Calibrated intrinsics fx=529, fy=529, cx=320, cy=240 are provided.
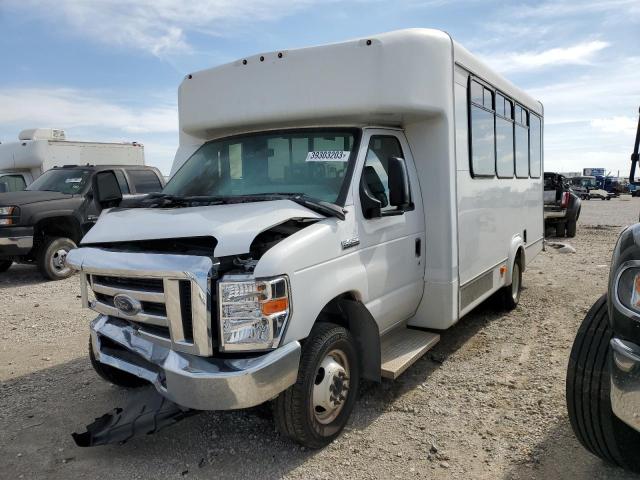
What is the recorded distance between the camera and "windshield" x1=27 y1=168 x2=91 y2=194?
33.4 ft

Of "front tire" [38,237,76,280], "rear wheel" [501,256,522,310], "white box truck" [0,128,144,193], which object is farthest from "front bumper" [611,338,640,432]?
"white box truck" [0,128,144,193]

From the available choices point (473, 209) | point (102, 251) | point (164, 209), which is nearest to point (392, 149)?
point (473, 209)

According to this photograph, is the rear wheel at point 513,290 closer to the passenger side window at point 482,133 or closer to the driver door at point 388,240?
the passenger side window at point 482,133

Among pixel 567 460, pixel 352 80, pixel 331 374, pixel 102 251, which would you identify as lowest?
pixel 567 460

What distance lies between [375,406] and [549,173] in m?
14.4

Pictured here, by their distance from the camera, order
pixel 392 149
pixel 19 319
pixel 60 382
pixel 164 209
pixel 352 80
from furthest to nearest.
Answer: pixel 19 319 < pixel 60 382 < pixel 392 149 < pixel 352 80 < pixel 164 209

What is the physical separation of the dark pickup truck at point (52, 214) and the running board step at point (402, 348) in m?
6.10

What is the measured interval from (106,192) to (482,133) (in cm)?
391

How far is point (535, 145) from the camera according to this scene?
8.38 m

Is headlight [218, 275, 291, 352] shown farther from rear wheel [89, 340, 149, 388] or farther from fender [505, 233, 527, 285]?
fender [505, 233, 527, 285]

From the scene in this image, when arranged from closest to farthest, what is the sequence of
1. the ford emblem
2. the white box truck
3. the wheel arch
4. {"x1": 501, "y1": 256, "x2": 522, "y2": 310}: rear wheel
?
the ford emblem → the wheel arch → {"x1": 501, "y1": 256, "x2": 522, "y2": 310}: rear wheel → the white box truck

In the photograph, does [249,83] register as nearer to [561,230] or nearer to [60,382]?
[60,382]

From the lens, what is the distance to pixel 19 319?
283 inches

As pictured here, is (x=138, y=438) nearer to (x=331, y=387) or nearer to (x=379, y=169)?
(x=331, y=387)
